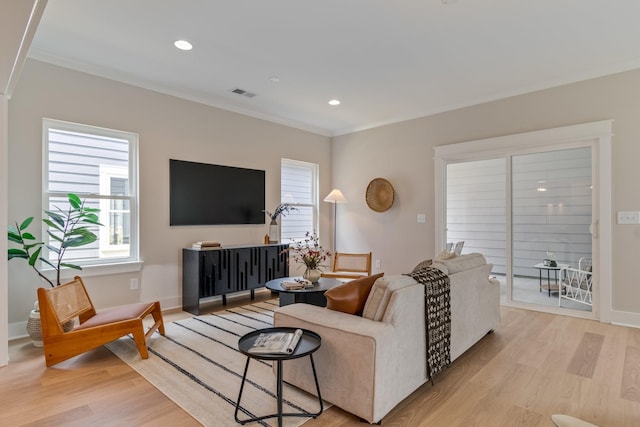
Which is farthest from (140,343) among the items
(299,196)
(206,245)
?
(299,196)

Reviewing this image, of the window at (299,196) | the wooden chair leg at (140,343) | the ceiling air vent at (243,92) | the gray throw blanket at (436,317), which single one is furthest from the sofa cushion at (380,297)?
the window at (299,196)

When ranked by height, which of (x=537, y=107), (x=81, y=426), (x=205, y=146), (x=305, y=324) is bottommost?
(x=81, y=426)

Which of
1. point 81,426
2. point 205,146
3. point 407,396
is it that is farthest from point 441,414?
point 205,146

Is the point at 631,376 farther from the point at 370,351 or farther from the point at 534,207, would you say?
the point at 534,207

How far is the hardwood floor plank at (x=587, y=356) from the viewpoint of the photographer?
2.57 m

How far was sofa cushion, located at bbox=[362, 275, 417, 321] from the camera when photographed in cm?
204

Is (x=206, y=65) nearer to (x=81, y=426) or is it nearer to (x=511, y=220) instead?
(x=81, y=426)

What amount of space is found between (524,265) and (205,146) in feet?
14.2

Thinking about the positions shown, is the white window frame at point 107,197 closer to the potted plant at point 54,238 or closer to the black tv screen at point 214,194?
the potted plant at point 54,238

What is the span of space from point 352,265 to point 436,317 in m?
2.42

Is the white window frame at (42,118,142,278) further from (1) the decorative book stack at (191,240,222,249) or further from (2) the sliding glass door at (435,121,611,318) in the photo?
(2) the sliding glass door at (435,121,611,318)

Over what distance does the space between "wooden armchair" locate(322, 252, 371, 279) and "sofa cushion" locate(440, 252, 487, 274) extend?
1.65m

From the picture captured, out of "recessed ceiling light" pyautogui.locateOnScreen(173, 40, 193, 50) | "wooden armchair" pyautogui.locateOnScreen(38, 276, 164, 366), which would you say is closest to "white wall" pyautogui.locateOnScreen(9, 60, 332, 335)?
"wooden armchair" pyautogui.locateOnScreen(38, 276, 164, 366)

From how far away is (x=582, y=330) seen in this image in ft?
11.5
